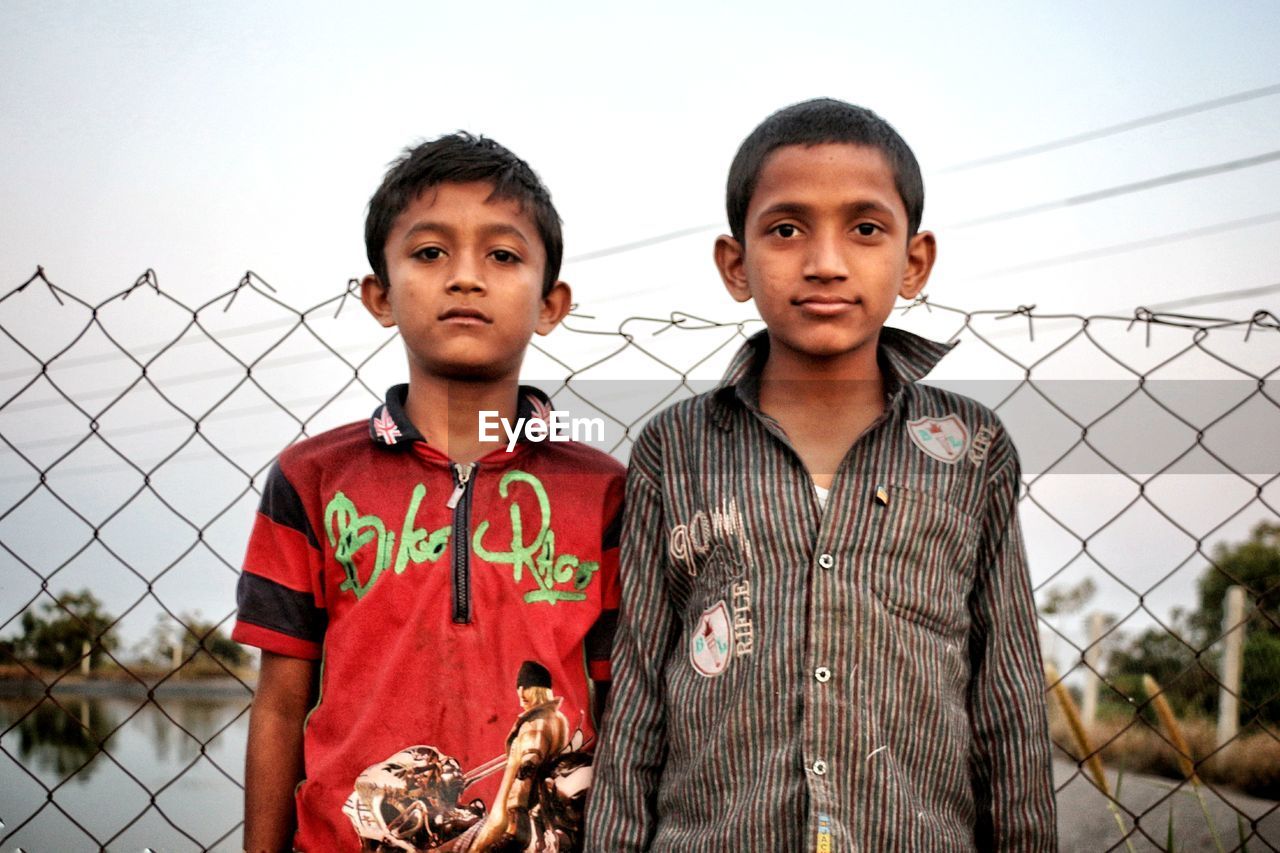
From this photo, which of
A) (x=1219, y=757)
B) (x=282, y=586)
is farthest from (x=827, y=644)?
(x=1219, y=757)

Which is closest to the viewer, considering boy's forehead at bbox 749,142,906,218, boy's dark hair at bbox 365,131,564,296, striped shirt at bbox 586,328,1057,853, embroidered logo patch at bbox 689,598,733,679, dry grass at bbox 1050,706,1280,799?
striped shirt at bbox 586,328,1057,853

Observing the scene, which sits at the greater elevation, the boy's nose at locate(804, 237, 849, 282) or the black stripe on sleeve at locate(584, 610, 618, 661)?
the boy's nose at locate(804, 237, 849, 282)

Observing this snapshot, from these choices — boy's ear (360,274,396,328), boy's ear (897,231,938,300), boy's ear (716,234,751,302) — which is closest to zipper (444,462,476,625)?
boy's ear (360,274,396,328)

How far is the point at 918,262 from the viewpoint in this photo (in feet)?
6.77

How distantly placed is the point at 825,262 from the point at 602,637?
0.77 metres

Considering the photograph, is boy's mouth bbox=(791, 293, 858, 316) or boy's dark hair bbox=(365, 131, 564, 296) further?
boy's dark hair bbox=(365, 131, 564, 296)

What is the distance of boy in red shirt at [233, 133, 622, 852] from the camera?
1.88 metres

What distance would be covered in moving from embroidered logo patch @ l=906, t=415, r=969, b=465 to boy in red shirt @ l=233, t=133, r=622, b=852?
0.56m

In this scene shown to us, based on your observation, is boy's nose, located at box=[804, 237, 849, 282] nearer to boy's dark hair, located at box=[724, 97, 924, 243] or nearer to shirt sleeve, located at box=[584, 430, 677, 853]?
boy's dark hair, located at box=[724, 97, 924, 243]

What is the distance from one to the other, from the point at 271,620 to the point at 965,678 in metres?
1.20

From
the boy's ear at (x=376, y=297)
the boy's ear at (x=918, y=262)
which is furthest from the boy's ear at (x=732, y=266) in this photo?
the boy's ear at (x=376, y=297)

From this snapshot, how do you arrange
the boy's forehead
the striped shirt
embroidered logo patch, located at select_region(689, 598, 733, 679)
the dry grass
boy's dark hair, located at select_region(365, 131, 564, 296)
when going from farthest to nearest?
1. the dry grass
2. boy's dark hair, located at select_region(365, 131, 564, 296)
3. the boy's forehead
4. embroidered logo patch, located at select_region(689, 598, 733, 679)
5. the striped shirt

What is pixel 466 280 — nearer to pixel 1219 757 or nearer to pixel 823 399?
pixel 823 399

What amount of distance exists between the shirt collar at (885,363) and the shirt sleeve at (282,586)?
78 cm
